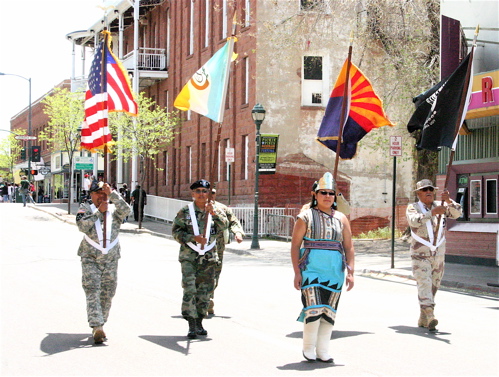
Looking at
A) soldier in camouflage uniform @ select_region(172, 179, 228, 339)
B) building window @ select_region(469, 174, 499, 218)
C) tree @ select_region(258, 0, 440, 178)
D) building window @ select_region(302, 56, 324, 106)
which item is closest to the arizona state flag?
soldier in camouflage uniform @ select_region(172, 179, 228, 339)

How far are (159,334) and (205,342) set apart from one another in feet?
2.42

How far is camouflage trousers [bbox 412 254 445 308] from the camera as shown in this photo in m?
9.29

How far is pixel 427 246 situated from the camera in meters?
9.51

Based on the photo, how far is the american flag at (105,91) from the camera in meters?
10.2

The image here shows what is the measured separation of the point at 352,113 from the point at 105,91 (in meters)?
4.02

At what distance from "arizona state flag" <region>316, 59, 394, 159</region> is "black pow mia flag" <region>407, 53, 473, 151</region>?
134 centimetres

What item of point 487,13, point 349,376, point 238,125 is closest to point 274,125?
point 238,125

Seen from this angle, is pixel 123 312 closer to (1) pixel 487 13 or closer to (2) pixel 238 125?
(1) pixel 487 13

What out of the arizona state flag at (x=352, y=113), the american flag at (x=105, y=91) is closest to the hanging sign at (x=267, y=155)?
the arizona state flag at (x=352, y=113)

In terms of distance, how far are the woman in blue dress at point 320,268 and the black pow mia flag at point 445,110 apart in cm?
547

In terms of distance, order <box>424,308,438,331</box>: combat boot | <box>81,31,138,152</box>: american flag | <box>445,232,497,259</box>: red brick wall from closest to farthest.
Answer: <box>424,308,438,331</box>: combat boot < <box>81,31,138,152</box>: american flag < <box>445,232,497,259</box>: red brick wall

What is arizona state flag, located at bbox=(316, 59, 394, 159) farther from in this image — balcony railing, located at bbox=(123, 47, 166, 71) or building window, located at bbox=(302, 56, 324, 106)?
balcony railing, located at bbox=(123, 47, 166, 71)

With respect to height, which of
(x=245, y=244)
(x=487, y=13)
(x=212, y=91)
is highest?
(x=487, y=13)

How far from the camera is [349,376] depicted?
6.71m
